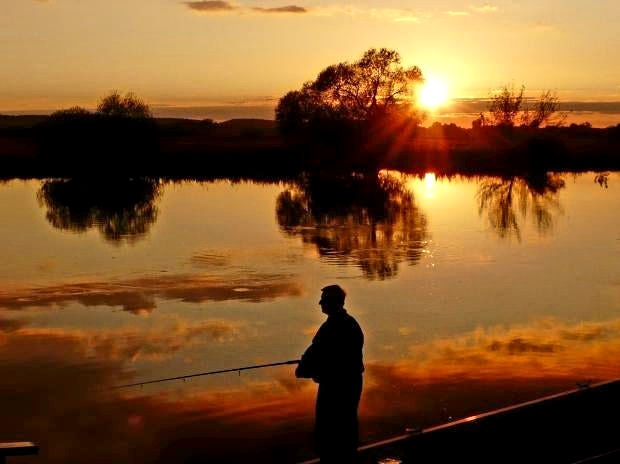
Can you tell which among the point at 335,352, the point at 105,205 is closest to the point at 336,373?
the point at 335,352

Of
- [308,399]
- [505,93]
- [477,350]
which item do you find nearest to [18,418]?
[308,399]

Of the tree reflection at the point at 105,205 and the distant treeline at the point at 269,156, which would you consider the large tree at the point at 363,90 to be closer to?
the distant treeline at the point at 269,156

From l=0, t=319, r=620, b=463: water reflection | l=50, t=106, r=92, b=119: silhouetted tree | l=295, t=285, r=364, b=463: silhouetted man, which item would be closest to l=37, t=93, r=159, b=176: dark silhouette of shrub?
l=50, t=106, r=92, b=119: silhouetted tree

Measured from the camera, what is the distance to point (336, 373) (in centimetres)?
659

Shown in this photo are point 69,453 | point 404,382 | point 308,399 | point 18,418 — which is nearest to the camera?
point 69,453

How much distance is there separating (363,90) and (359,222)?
32511 millimetres

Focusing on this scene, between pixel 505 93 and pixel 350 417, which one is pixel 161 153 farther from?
pixel 350 417

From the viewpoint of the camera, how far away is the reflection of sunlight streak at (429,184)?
131 feet

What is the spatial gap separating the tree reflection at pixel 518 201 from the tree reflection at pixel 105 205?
10293 mm

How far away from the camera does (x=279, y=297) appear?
16.8 m

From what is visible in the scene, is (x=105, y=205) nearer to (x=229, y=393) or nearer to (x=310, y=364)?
(x=229, y=393)

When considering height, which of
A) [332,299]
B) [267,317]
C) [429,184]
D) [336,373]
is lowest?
[429,184]

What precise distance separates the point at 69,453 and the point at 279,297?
8045 millimetres

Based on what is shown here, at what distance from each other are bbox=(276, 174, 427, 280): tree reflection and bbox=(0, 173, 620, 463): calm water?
0.14 meters
